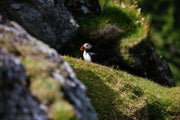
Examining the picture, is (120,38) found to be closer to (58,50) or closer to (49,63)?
(58,50)

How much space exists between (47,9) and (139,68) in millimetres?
6334

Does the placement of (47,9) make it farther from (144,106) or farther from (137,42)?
(144,106)

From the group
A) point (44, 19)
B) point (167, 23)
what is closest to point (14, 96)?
point (167, 23)

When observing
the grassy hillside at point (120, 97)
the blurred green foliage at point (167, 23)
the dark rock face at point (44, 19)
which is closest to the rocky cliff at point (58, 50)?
the dark rock face at point (44, 19)

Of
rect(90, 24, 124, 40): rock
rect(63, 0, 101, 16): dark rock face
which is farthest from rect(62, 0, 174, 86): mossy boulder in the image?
rect(63, 0, 101, 16): dark rock face

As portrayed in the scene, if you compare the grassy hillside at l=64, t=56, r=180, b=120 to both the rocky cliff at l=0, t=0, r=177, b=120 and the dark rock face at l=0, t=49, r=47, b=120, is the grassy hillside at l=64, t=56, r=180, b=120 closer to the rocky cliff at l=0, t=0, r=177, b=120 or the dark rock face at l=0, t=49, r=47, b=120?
the rocky cliff at l=0, t=0, r=177, b=120

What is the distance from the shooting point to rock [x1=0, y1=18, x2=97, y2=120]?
258 centimetres

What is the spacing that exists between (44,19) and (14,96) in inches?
254

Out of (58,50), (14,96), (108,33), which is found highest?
(108,33)

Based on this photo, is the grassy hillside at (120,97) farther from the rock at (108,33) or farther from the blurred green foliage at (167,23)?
the blurred green foliage at (167,23)

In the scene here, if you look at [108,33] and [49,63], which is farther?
[108,33]

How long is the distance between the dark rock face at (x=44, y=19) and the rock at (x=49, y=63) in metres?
4.13

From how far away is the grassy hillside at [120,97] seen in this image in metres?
6.42

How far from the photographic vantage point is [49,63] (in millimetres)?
2756
